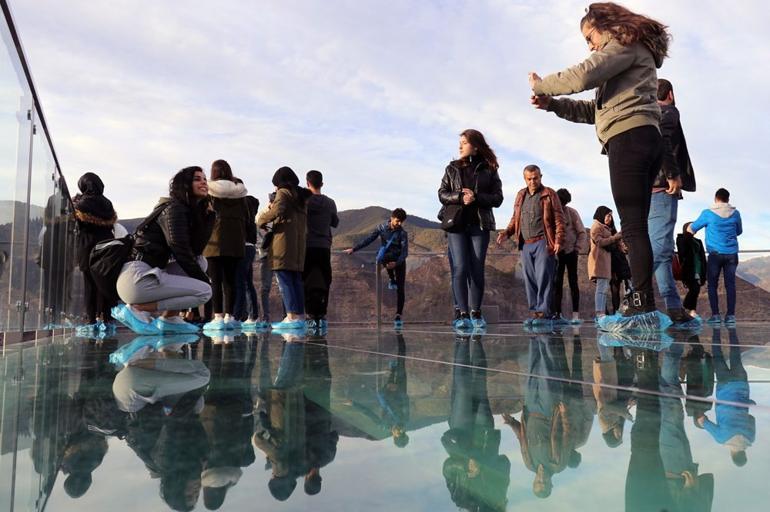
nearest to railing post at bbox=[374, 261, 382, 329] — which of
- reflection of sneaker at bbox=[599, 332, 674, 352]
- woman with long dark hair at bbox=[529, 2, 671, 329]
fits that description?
reflection of sneaker at bbox=[599, 332, 674, 352]

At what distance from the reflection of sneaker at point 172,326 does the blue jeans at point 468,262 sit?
2.39 meters

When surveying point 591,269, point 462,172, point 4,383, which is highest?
point 462,172

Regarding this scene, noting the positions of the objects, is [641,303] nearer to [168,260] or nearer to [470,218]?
[470,218]

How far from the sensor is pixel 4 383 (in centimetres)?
220

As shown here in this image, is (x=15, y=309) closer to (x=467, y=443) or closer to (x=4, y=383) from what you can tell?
(x=4, y=383)

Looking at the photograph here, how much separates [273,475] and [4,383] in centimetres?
167

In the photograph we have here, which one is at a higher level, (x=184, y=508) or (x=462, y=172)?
(x=462, y=172)

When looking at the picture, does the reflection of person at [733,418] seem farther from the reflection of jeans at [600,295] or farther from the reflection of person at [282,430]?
the reflection of jeans at [600,295]

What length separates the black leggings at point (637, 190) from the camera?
160 inches

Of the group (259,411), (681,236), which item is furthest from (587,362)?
(681,236)

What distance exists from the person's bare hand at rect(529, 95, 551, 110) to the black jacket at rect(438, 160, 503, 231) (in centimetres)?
178

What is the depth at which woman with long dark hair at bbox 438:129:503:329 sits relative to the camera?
6082 millimetres

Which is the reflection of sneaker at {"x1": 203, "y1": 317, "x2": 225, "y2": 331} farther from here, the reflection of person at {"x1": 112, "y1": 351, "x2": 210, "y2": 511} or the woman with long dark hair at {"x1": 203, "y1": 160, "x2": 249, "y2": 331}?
the reflection of person at {"x1": 112, "y1": 351, "x2": 210, "y2": 511}

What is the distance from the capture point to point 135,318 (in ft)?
17.8
